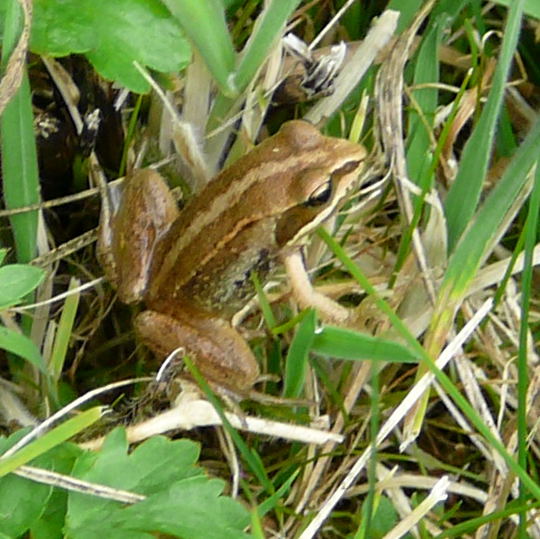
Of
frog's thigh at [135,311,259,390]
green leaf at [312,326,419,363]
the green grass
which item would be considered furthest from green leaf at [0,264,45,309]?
green leaf at [312,326,419,363]

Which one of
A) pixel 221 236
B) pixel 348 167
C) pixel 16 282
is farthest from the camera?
pixel 221 236

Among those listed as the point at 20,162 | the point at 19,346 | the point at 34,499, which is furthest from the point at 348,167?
the point at 34,499

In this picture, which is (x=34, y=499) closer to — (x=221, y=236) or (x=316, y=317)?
(x=316, y=317)

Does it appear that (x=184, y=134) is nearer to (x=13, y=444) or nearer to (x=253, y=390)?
(x=253, y=390)

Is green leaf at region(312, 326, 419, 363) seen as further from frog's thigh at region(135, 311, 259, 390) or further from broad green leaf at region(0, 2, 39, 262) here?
broad green leaf at region(0, 2, 39, 262)

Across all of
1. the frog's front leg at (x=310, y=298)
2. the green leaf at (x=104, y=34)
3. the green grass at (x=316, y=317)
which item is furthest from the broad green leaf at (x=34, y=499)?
the green leaf at (x=104, y=34)

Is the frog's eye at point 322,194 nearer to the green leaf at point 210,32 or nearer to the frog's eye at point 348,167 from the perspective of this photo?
the frog's eye at point 348,167
